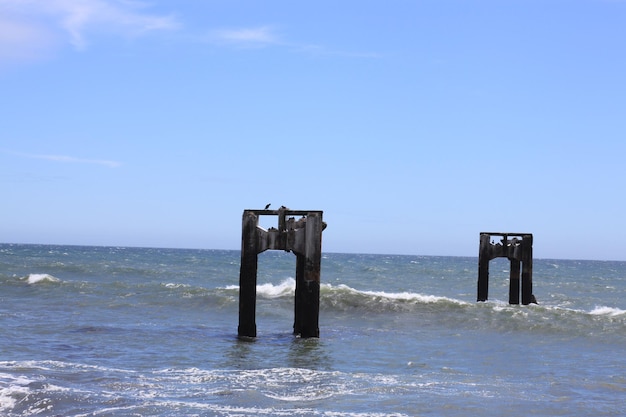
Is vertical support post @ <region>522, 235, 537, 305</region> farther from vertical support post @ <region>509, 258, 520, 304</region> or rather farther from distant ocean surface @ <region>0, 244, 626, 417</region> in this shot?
distant ocean surface @ <region>0, 244, 626, 417</region>

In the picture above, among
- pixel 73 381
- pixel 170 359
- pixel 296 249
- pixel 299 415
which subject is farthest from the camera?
pixel 296 249

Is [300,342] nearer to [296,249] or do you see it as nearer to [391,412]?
[296,249]

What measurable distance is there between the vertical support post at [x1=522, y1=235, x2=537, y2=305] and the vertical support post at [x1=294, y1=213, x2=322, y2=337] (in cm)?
1103

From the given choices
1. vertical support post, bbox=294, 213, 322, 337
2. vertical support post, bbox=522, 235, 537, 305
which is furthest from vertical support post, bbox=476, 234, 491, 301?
vertical support post, bbox=294, 213, 322, 337

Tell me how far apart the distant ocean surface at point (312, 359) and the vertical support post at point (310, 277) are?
1.40ft

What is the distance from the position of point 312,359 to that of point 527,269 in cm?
1357

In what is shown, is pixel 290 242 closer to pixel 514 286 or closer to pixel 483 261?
pixel 483 261

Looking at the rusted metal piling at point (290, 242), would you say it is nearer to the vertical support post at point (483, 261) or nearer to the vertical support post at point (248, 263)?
the vertical support post at point (248, 263)

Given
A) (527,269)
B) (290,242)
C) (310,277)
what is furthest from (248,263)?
(527,269)

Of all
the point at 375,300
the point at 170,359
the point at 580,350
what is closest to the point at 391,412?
the point at 170,359

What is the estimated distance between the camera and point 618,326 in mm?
22297

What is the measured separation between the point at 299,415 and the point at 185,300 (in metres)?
17.9

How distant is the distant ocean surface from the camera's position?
36.1ft

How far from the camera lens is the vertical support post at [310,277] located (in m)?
16.8
